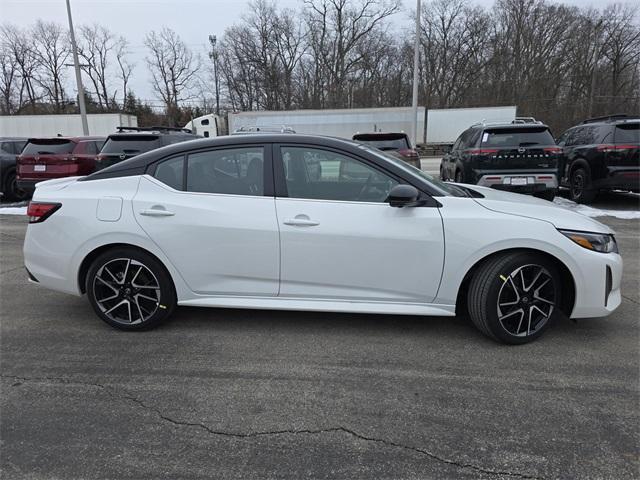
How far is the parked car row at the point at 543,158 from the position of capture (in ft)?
27.8

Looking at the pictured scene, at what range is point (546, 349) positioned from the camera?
132 inches

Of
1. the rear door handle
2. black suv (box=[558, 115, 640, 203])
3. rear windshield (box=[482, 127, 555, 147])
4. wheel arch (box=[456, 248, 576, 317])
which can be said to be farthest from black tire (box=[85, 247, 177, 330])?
black suv (box=[558, 115, 640, 203])

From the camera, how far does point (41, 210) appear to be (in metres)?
3.73

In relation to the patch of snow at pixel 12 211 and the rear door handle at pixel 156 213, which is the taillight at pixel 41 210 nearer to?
the rear door handle at pixel 156 213

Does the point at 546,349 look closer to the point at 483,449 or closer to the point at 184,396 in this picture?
the point at 483,449

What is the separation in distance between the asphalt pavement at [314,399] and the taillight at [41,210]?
36.9 inches

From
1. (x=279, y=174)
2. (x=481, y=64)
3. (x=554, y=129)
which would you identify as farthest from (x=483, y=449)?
(x=481, y=64)

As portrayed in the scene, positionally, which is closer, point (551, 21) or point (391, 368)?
point (391, 368)

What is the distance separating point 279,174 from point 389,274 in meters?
1.14

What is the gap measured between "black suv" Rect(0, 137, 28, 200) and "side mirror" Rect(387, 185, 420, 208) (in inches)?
453

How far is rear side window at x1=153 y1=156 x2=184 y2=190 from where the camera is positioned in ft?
12.0

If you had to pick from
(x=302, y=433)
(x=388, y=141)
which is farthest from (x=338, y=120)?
(x=302, y=433)

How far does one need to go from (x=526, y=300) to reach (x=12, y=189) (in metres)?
13.1

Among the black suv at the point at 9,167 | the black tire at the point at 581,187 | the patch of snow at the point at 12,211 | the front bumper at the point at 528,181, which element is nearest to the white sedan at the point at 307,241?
the front bumper at the point at 528,181
